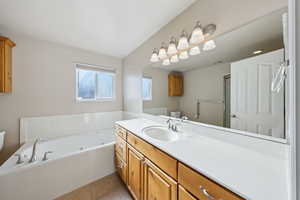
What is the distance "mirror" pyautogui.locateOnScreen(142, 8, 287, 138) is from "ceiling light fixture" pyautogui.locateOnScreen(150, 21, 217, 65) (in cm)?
6

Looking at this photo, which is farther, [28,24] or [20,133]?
[20,133]

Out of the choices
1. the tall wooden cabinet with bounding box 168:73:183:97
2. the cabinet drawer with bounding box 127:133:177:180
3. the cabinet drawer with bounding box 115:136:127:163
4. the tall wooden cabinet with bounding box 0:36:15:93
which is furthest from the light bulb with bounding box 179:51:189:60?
the tall wooden cabinet with bounding box 0:36:15:93

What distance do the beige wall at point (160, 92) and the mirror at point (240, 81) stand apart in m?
0.13

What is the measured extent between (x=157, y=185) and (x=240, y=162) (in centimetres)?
66

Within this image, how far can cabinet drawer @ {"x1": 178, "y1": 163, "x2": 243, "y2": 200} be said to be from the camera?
1.87 ft

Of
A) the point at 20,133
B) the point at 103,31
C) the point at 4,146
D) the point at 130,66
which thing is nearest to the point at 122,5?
the point at 103,31

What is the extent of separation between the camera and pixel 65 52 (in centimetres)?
233

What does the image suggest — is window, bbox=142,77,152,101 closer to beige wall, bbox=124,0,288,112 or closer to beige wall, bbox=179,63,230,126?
beige wall, bbox=124,0,288,112

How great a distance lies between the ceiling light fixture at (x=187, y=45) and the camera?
1.19 metres

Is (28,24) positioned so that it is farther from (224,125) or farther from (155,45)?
(224,125)

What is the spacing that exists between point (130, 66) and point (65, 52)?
4.33ft

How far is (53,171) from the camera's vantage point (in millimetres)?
1476

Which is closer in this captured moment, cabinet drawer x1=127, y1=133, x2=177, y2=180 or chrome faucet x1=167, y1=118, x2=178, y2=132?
cabinet drawer x1=127, y1=133, x2=177, y2=180

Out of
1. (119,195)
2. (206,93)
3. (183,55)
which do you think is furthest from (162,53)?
(119,195)
